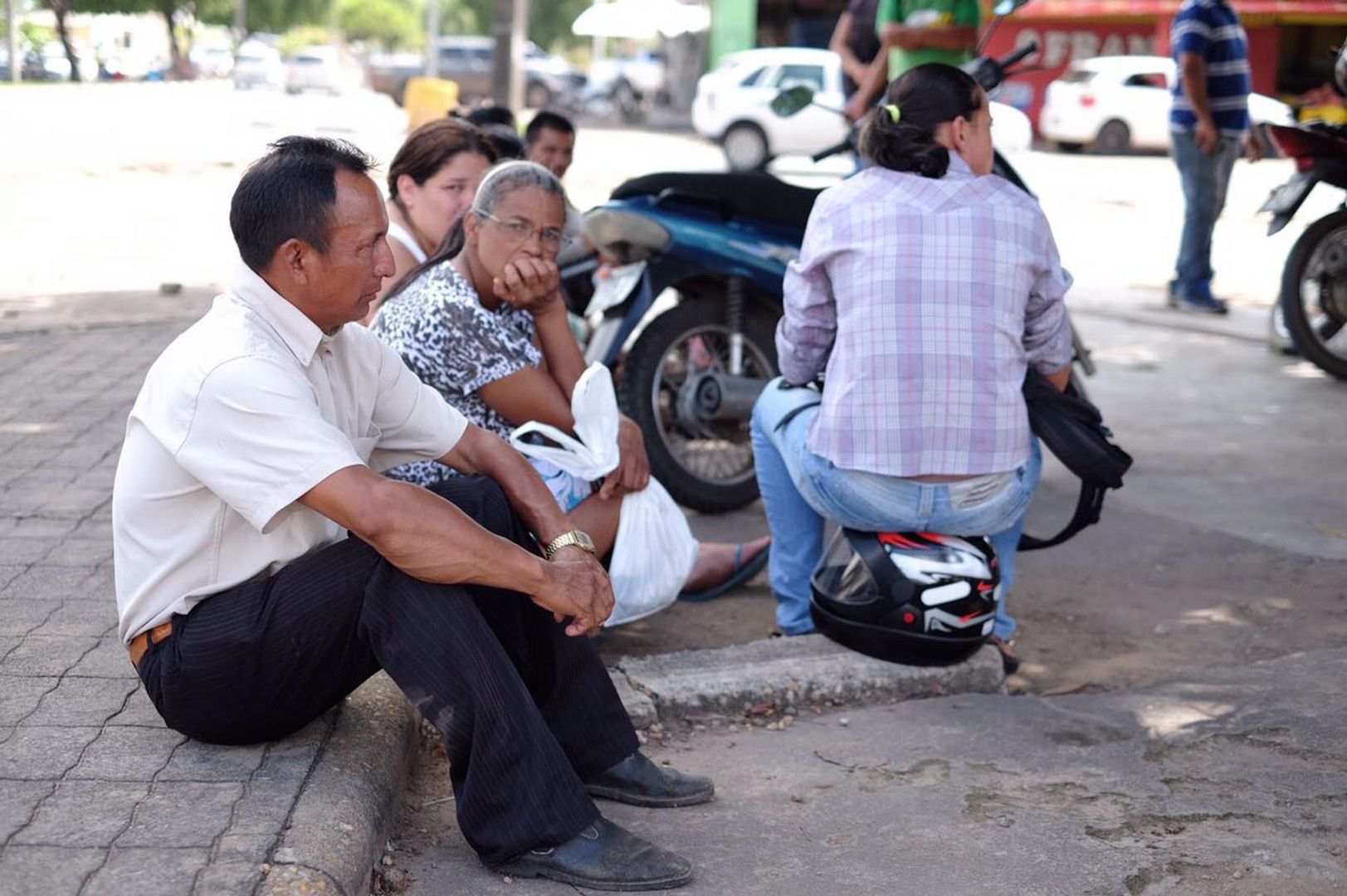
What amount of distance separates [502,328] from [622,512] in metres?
0.57

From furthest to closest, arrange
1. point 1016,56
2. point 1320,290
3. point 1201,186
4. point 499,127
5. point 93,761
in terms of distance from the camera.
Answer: point 1201,186, point 1320,290, point 499,127, point 1016,56, point 93,761

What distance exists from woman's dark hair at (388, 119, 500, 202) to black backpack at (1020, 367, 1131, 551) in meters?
2.01

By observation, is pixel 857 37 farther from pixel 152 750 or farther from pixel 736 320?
pixel 152 750

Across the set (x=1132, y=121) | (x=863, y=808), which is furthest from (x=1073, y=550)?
(x=1132, y=121)

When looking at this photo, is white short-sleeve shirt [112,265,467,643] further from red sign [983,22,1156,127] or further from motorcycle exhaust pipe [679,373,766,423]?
red sign [983,22,1156,127]

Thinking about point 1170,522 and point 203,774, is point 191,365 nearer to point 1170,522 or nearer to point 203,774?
point 203,774

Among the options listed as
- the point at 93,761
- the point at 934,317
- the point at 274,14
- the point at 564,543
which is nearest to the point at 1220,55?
the point at 934,317

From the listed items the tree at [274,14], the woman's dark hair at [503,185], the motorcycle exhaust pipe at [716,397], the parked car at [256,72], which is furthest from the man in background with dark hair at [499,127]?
the tree at [274,14]

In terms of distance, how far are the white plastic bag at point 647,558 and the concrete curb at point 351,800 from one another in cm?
75

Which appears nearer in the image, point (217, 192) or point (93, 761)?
point (93, 761)

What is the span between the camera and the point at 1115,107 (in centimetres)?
2589

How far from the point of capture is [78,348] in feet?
25.0

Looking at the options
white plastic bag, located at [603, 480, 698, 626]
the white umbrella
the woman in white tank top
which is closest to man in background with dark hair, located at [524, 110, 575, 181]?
the woman in white tank top

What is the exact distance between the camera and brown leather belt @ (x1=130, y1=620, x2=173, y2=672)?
297 cm
